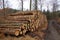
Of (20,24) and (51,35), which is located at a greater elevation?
(20,24)

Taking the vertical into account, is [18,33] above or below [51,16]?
below

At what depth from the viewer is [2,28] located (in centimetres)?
404

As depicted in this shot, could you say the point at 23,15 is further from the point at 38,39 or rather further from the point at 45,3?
the point at 45,3

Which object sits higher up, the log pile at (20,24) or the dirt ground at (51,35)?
the log pile at (20,24)

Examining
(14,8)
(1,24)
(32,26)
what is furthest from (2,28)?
(14,8)

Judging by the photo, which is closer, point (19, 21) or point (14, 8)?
point (19, 21)

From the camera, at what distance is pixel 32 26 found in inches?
173

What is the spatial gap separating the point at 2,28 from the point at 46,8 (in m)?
3.55

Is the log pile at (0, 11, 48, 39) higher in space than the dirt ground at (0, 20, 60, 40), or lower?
higher

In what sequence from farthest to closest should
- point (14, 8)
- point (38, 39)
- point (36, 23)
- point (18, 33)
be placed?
1. point (14, 8)
2. point (36, 23)
3. point (38, 39)
4. point (18, 33)

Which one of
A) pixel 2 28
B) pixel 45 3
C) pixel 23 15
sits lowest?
pixel 2 28

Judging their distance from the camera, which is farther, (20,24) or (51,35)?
(51,35)

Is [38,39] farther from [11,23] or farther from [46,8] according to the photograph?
[46,8]

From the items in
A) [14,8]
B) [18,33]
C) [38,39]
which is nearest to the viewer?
[18,33]
